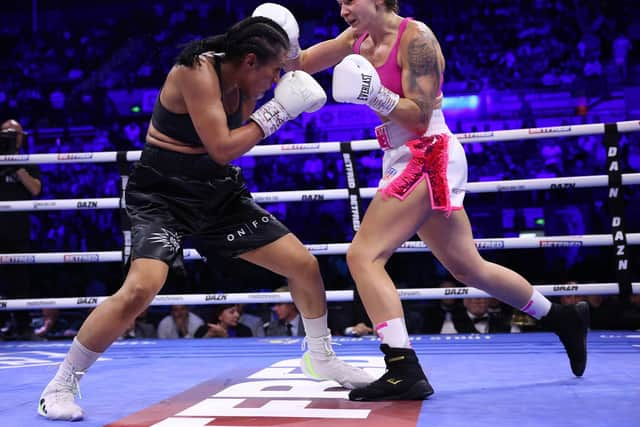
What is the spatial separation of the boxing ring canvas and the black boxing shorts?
0.43 meters

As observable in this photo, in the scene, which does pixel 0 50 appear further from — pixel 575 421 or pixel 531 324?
pixel 575 421

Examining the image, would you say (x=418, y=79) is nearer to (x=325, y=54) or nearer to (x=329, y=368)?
(x=325, y=54)

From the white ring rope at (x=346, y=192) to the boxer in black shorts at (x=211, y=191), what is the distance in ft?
4.52

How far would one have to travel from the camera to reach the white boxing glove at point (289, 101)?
1.96 meters

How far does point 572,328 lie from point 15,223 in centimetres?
348

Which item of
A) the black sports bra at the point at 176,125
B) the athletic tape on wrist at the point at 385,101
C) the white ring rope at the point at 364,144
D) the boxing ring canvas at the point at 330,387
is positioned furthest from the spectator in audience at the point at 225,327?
the athletic tape on wrist at the point at 385,101

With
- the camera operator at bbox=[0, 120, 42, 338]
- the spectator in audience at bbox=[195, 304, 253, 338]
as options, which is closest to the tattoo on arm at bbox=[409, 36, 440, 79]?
the spectator in audience at bbox=[195, 304, 253, 338]

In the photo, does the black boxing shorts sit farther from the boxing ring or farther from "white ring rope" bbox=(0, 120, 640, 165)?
"white ring rope" bbox=(0, 120, 640, 165)

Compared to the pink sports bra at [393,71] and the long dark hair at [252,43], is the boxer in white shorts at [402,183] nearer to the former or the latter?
the pink sports bra at [393,71]

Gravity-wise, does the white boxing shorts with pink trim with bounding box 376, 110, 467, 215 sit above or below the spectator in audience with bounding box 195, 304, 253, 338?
above

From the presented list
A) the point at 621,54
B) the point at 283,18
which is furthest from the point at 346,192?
the point at 621,54

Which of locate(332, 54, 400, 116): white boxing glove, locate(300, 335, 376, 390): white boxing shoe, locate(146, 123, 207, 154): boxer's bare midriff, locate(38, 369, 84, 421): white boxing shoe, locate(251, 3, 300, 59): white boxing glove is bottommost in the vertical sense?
locate(300, 335, 376, 390): white boxing shoe

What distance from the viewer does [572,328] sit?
91.0 inches

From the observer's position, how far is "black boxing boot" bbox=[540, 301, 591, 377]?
2268 millimetres
